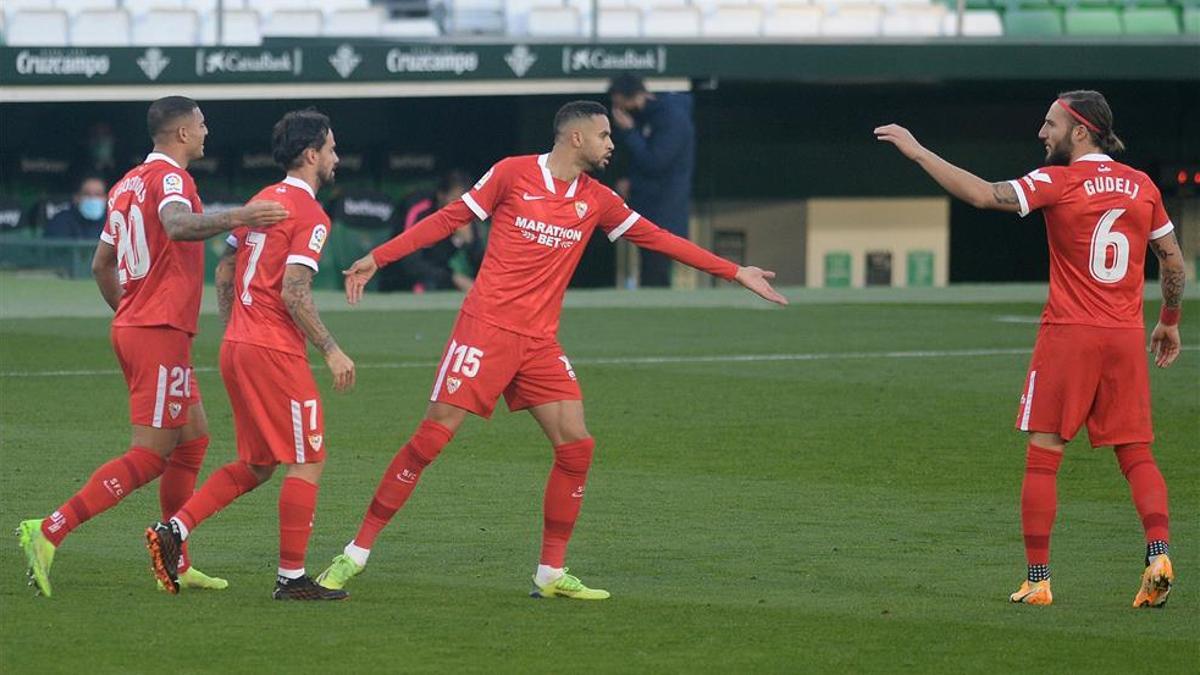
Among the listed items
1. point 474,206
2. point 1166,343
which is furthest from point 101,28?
point 1166,343

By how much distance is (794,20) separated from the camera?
29.1 meters

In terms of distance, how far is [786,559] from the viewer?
8812mm

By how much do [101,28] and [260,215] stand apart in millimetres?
21411

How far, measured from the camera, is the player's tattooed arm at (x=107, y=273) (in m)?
8.24

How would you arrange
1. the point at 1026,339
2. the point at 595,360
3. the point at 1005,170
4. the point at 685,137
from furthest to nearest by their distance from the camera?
the point at 1005,170 < the point at 685,137 < the point at 1026,339 < the point at 595,360

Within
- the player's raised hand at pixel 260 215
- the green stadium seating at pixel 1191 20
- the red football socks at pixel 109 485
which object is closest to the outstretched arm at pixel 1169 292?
the player's raised hand at pixel 260 215

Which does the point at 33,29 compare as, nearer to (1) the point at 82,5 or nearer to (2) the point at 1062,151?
(1) the point at 82,5

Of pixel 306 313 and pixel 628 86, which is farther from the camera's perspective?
pixel 628 86

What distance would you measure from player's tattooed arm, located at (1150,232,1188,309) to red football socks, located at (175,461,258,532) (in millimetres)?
3629

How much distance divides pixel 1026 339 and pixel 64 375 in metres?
9.08

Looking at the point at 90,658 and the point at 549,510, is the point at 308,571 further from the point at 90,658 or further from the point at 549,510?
the point at 90,658

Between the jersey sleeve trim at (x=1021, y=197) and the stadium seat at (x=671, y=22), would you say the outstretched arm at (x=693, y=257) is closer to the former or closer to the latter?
the jersey sleeve trim at (x=1021, y=197)

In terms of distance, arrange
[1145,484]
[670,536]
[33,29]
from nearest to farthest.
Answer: [1145,484]
[670,536]
[33,29]

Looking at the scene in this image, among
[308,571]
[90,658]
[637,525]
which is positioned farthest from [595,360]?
[90,658]
